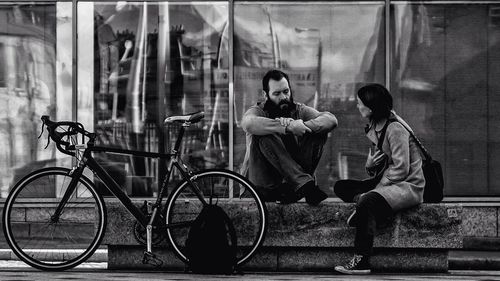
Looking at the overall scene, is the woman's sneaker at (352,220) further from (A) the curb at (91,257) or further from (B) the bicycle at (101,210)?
(A) the curb at (91,257)

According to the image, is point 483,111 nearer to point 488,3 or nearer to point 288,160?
point 488,3

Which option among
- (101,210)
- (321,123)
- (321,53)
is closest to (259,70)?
(321,53)

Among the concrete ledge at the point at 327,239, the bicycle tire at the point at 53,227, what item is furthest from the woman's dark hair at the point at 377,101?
the bicycle tire at the point at 53,227

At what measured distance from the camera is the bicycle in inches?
290

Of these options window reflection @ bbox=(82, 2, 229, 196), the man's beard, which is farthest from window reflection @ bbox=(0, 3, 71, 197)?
the man's beard

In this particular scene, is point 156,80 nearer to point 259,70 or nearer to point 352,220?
point 259,70

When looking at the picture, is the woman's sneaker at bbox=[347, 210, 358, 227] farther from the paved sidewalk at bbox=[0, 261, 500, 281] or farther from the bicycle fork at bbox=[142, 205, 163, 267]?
the bicycle fork at bbox=[142, 205, 163, 267]

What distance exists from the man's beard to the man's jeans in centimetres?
23

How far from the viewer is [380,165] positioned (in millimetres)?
7680

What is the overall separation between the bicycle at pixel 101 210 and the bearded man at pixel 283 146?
0.88ft

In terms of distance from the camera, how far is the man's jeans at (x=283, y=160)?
742 cm

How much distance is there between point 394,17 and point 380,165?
4.80m

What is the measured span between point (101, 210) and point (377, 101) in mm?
2168

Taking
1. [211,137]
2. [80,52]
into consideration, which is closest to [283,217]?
[211,137]
